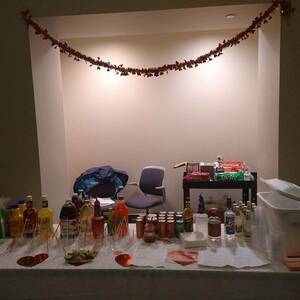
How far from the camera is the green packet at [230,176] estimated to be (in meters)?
3.50

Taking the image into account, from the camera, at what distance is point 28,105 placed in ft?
8.16

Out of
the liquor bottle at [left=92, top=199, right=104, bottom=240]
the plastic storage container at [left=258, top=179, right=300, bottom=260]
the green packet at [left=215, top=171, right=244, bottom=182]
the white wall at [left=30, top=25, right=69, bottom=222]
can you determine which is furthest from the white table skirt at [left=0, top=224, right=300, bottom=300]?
the green packet at [left=215, top=171, right=244, bottom=182]

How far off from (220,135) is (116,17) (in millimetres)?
2301

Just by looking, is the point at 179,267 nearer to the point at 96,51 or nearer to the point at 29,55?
the point at 29,55

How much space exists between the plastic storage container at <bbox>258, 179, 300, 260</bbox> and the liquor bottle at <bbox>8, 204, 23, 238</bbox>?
1461 millimetres

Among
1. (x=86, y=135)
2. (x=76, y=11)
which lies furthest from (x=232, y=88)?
(x=76, y=11)

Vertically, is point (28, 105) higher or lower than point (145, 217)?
higher

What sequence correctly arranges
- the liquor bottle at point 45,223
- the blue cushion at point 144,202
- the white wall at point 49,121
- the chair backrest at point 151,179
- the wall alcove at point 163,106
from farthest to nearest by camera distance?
the wall alcove at point 163,106 → the chair backrest at point 151,179 → the blue cushion at point 144,202 → the white wall at point 49,121 → the liquor bottle at point 45,223

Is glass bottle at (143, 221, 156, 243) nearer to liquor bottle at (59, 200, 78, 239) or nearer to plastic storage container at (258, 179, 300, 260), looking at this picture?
liquor bottle at (59, 200, 78, 239)

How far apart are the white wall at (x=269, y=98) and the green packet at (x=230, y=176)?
0.64 metres

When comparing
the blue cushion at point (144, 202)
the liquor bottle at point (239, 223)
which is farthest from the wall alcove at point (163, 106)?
the liquor bottle at point (239, 223)

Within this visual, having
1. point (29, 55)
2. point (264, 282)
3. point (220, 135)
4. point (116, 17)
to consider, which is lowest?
point (264, 282)

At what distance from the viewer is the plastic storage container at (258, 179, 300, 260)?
159cm

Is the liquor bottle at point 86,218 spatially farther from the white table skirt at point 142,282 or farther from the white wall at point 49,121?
the white wall at point 49,121
